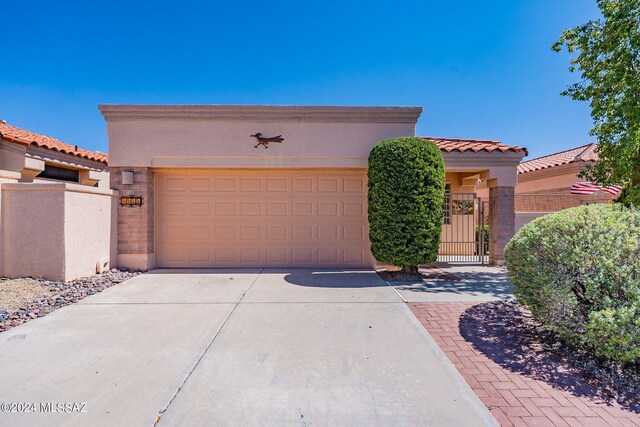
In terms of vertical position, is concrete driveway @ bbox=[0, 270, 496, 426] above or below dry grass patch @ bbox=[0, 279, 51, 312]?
below

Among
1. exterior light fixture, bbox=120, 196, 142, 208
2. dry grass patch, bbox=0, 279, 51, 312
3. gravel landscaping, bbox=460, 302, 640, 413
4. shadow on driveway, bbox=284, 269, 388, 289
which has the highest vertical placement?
exterior light fixture, bbox=120, 196, 142, 208

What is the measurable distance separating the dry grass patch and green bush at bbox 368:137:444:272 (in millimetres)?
6699

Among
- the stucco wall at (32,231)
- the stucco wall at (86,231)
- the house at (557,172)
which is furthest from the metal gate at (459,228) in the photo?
the stucco wall at (32,231)

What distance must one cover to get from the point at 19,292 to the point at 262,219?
5.01m

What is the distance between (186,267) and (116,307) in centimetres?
324

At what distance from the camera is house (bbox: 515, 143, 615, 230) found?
427 inches

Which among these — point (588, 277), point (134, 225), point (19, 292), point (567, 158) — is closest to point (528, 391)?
point (588, 277)

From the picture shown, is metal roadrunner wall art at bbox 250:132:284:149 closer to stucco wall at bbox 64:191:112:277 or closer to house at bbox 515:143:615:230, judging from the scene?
stucco wall at bbox 64:191:112:277

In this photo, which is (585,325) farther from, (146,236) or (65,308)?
(146,236)

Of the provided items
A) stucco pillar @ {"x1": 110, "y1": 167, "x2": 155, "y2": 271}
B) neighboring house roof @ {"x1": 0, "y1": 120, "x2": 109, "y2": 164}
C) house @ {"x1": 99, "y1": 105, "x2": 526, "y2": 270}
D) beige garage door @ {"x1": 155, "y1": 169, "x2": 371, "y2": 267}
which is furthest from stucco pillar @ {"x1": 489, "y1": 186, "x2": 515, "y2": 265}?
neighboring house roof @ {"x1": 0, "y1": 120, "x2": 109, "y2": 164}

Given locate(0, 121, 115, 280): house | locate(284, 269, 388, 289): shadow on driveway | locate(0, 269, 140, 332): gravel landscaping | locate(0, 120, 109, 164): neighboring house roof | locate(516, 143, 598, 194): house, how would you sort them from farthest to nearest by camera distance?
locate(516, 143, 598, 194): house → locate(0, 120, 109, 164): neighboring house roof → locate(284, 269, 388, 289): shadow on driveway → locate(0, 121, 115, 280): house → locate(0, 269, 140, 332): gravel landscaping

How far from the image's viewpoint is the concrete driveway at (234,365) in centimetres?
249

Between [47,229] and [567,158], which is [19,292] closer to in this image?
[47,229]

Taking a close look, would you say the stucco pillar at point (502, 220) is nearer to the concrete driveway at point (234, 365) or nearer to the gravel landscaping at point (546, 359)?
the gravel landscaping at point (546, 359)
